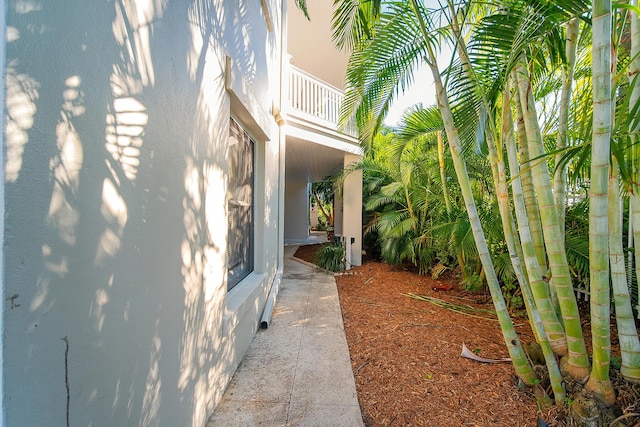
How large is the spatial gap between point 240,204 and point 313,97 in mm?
4709

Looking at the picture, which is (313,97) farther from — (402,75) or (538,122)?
(538,122)

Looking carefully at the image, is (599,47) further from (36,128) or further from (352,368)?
(352,368)

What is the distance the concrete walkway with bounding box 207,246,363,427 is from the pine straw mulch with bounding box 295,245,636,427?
0.17m

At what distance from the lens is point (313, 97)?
23.9 feet

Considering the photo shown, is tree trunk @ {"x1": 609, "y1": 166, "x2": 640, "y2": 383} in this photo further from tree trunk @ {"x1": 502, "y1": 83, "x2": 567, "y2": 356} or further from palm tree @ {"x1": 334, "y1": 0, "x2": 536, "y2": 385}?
palm tree @ {"x1": 334, "y1": 0, "x2": 536, "y2": 385}

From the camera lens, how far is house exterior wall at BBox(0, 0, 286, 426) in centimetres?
80

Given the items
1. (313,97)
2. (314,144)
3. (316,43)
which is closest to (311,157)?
(314,144)

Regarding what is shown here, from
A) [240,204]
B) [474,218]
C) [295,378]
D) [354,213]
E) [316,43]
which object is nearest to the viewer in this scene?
[474,218]

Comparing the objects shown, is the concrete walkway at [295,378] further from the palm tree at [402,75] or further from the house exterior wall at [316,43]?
the house exterior wall at [316,43]

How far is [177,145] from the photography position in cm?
170

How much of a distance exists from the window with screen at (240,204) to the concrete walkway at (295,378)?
2.97ft

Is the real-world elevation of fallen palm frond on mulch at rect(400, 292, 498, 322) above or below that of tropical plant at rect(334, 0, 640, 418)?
below

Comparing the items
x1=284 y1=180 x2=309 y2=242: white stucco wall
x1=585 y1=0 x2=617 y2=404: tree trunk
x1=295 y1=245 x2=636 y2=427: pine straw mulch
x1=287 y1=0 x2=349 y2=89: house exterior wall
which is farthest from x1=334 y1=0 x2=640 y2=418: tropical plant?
x1=284 y1=180 x2=309 y2=242: white stucco wall

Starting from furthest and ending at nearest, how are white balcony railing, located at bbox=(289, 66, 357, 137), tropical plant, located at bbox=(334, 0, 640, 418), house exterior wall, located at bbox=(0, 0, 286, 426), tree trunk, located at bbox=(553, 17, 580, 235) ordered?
1. white balcony railing, located at bbox=(289, 66, 357, 137)
2. tree trunk, located at bbox=(553, 17, 580, 235)
3. tropical plant, located at bbox=(334, 0, 640, 418)
4. house exterior wall, located at bbox=(0, 0, 286, 426)
